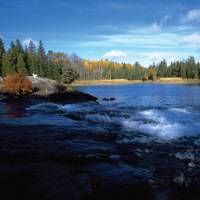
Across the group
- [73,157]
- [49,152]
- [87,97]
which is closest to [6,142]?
[49,152]

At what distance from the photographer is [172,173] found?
966cm

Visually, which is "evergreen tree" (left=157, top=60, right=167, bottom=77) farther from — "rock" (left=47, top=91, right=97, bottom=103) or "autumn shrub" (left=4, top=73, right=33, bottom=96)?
"rock" (left=47, top=91, right=97, bottom=103)

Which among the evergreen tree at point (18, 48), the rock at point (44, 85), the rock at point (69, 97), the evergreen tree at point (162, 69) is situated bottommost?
the rock at point (69, 97)

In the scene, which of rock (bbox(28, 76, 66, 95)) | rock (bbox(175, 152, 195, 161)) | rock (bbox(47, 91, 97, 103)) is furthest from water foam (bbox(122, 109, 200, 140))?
rock (bbox(28, 76, 66, 95))

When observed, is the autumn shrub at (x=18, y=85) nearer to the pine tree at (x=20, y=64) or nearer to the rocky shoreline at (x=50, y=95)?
the rocky shoreline at (x=50, y=95)

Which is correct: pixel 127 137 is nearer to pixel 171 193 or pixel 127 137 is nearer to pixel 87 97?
pixel 171 193

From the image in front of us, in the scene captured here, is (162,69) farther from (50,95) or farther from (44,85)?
(50,95)

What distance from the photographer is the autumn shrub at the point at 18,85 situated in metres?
52.1

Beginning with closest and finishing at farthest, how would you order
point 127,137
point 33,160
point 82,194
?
1. point 82,194
2. point 33,160
3. point 127,137

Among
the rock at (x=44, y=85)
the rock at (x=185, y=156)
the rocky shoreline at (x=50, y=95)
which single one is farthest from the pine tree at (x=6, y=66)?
the rock at (x=185, y=156)

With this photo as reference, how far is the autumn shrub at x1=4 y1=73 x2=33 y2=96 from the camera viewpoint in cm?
5208

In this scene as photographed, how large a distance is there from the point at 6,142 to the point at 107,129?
662cm

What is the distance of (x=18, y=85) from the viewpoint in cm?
5225

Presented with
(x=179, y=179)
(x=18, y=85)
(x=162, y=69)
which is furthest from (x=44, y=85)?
(x=162, y=69)
